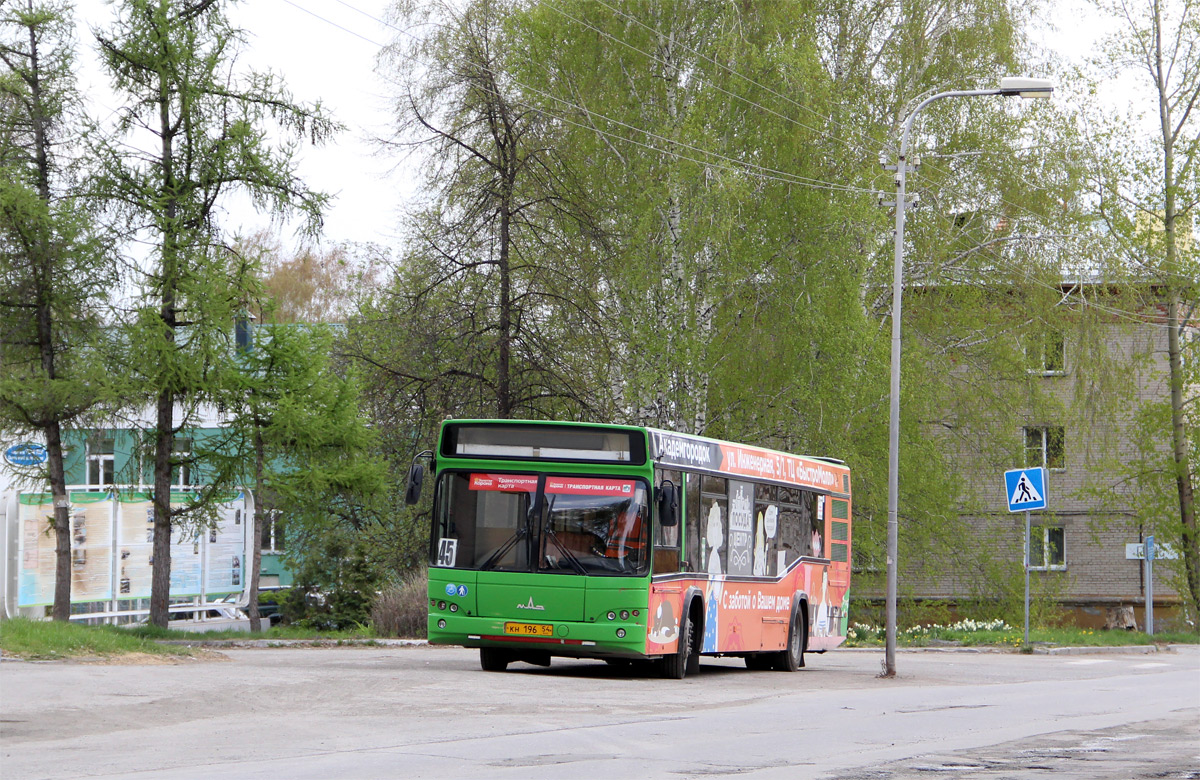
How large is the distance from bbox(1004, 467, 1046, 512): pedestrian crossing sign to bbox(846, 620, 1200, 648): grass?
141 inches

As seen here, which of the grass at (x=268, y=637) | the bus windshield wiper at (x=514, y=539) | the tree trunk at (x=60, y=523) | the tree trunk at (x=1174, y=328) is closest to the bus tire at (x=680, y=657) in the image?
the bus windshield wiper at (x=514, y=539)

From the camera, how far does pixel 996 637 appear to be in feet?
101

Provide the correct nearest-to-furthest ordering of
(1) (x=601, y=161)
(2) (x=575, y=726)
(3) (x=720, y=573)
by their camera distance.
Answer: (2) (x=575, y=726), (3) (x=720, y=573), (1) (x=601, y=161)

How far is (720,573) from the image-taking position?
19.1 metres

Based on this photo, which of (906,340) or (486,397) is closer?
(486,397)

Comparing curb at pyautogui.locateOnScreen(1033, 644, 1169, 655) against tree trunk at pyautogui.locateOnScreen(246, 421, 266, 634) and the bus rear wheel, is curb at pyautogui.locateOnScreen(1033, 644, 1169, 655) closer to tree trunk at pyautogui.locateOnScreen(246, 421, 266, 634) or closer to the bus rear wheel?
the bus rear wheel

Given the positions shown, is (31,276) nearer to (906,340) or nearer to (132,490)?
(132,490)

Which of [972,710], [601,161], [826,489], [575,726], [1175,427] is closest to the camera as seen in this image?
[575,726]

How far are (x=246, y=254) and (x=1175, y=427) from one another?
2539cm

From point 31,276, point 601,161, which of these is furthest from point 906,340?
point 31,276

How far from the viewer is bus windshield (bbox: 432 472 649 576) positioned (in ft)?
56.0

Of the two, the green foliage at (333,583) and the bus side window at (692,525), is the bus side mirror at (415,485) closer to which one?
the bus side window at (692,525)

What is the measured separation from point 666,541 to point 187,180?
9867mm

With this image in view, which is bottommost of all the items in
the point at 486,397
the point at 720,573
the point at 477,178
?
the point at 720,573
